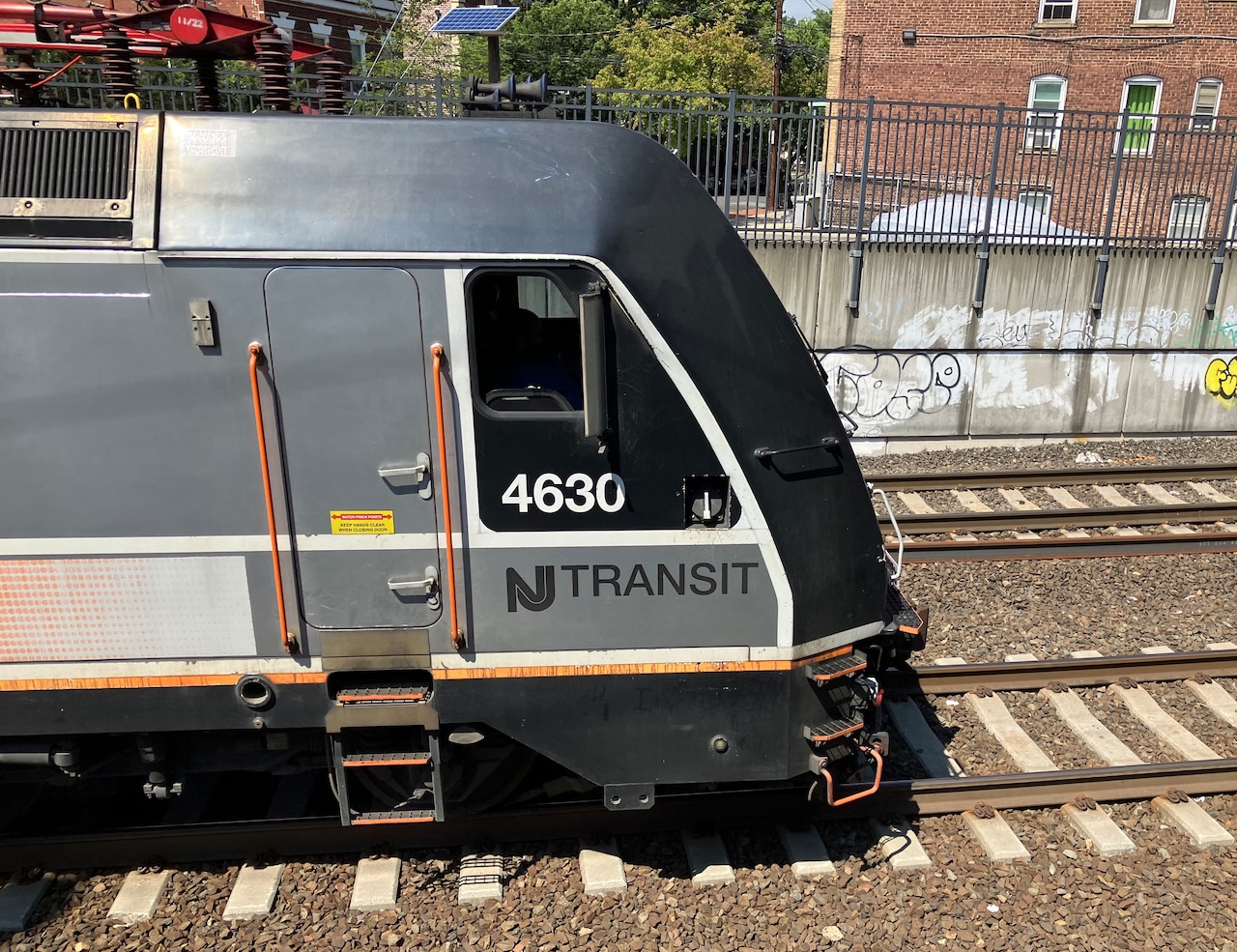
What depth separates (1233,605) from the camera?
7820 mm

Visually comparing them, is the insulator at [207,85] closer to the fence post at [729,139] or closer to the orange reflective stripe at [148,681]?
the orange reflective stripe at [148,681]

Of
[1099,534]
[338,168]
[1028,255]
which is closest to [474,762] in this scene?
[338,168]

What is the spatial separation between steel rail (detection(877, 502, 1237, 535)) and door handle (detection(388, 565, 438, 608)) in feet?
20.9

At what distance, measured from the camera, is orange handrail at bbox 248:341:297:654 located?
3609 mm

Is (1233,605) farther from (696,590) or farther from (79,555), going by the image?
(79,555)

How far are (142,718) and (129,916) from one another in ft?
3.66

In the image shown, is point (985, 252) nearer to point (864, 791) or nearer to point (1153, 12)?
point (864, 791)

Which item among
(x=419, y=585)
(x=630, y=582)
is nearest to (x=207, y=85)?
(x=419, y=585)

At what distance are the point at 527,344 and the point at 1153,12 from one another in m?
31.0

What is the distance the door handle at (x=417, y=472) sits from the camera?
3711 millimetres

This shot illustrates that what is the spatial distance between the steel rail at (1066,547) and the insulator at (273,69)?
6.42 meters

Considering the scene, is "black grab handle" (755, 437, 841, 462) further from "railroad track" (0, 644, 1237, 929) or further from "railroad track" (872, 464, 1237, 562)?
"railroad track" (872, 464, 1237, 562)

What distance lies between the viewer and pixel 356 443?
3709 millimetres

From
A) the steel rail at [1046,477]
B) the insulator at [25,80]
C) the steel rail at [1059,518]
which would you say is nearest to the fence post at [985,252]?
the steel rail at [1046,477]
